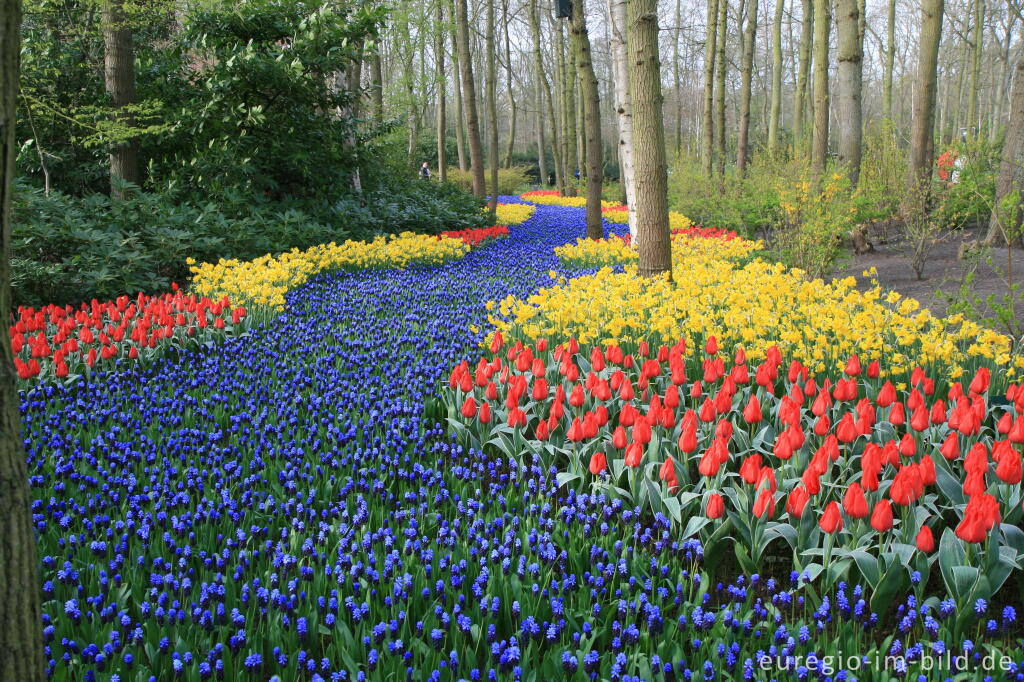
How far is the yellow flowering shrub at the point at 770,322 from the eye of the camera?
13.0 feet

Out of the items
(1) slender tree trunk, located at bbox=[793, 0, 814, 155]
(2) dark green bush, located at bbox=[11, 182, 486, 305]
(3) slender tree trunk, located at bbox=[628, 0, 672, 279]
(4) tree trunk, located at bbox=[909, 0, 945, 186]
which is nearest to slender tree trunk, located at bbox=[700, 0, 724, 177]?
(1) slender tree trunk, located at bbox=[793, 0, 814, 155]

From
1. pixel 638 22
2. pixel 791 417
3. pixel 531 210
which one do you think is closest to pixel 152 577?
pixel 791 417

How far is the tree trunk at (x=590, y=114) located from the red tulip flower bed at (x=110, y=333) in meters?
6.83

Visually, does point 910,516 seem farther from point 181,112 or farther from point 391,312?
point 181,112

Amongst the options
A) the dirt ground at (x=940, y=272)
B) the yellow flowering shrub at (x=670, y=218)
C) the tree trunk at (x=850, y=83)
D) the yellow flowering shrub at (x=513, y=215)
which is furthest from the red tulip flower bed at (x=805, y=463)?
the yellow flowering shrub at (x=513, y=215)

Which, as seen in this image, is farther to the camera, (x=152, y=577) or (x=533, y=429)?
(x=533, y=429)

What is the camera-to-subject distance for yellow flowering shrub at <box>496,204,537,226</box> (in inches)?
682

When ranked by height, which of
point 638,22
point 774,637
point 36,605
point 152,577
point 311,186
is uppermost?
point 638,22

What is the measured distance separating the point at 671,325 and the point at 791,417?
1.85 meters

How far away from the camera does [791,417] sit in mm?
2941

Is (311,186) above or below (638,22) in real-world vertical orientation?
below

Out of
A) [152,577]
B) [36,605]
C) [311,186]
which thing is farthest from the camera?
[311,186]

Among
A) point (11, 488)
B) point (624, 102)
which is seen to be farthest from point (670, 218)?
point (11, 488)

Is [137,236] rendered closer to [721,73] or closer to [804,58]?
[721,73]
